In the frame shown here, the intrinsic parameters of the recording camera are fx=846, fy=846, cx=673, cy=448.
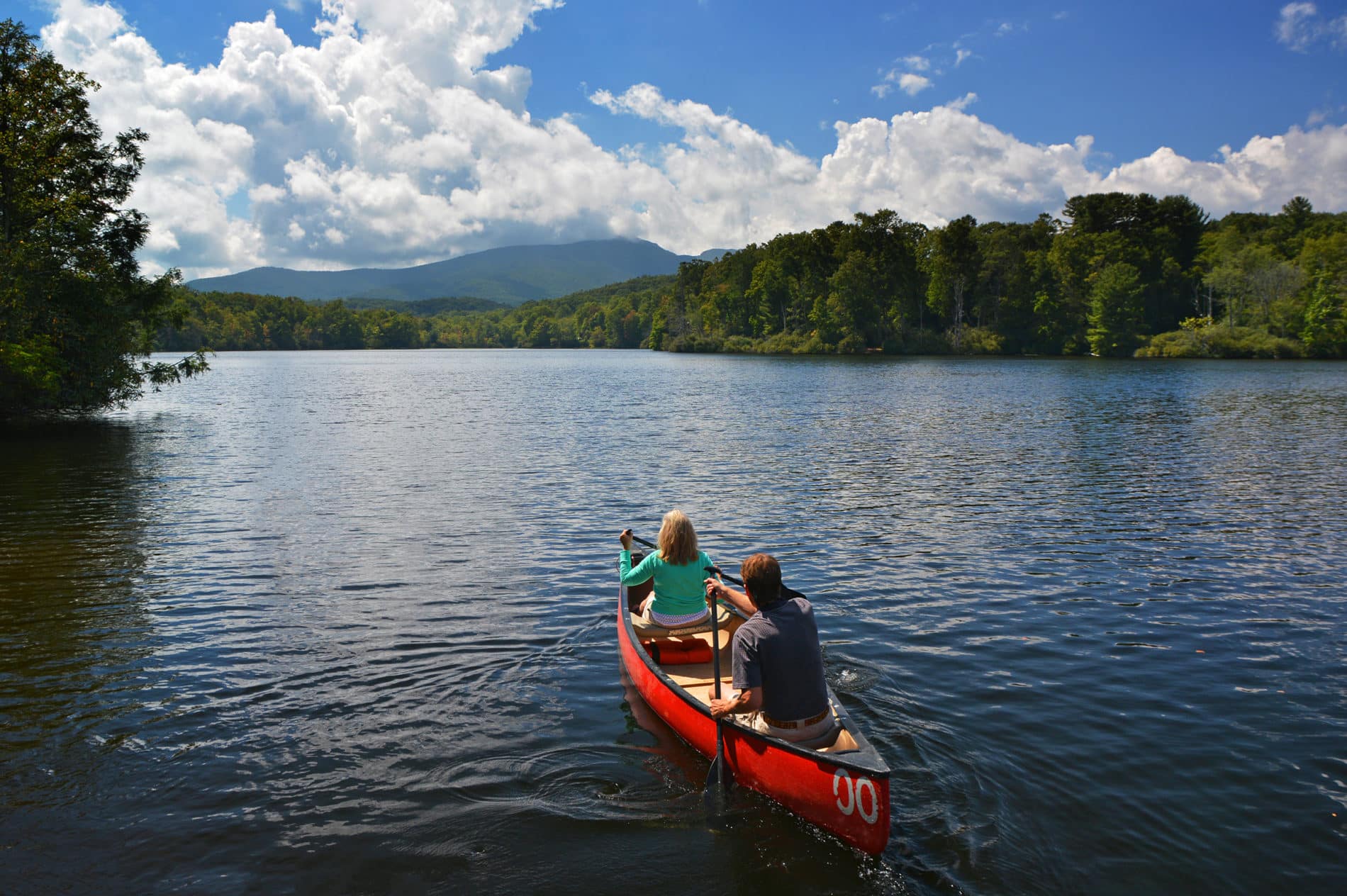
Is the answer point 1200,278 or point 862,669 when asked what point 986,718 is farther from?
point 1200,278

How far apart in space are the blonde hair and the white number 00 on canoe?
3.79m

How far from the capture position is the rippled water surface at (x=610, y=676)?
6703 millimetres

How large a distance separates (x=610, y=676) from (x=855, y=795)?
455 centimetres

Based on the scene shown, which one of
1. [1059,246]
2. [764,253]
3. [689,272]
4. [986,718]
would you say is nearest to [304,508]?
[986,718]

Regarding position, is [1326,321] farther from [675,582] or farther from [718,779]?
[718,779]

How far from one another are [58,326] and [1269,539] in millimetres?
40881

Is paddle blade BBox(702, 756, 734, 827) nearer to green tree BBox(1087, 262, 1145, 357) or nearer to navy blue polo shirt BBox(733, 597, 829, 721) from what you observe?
navy blue polo shirt BBox(733, 597, 829, 721)

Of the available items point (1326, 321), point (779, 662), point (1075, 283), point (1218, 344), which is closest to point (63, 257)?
point (779, 662)

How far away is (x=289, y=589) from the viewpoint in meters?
13.9

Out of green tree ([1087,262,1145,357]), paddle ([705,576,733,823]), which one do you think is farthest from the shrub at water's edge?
paddle ([705,576,733,823])

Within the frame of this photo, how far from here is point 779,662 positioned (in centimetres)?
712

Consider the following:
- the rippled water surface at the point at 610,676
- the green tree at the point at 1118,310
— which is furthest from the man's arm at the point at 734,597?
the green tree at the point at 1118,310

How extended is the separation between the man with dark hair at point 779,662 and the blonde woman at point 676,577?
2752 mm

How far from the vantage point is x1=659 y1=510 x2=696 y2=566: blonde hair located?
9.84 metres
